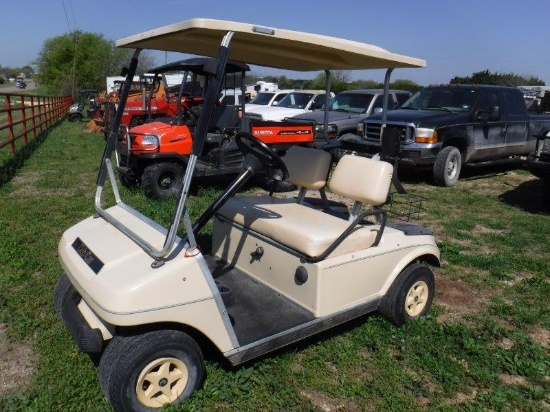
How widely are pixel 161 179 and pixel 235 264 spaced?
376 centimetres

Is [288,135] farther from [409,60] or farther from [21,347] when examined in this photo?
[21,347]

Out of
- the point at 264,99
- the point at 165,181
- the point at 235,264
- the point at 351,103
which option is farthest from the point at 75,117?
the point at 235,264

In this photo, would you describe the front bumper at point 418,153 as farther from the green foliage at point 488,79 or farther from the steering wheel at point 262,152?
the green foliage at point 488,79

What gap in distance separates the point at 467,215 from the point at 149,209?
4.37 metres

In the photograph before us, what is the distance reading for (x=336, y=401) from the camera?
2.74 meters

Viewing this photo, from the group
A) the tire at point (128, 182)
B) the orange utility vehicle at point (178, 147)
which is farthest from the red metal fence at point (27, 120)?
the orange utility vehicle at point (178, 147)

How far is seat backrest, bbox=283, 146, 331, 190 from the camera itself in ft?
12.8

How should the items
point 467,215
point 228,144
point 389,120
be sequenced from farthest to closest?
point 389,120 < point 228,144 < point 467,215

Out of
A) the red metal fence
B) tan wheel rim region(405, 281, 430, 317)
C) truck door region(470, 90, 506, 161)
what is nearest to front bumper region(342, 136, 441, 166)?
truck door region(470, 90, 506, 161)

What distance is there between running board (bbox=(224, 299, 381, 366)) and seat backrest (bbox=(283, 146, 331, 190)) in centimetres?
114

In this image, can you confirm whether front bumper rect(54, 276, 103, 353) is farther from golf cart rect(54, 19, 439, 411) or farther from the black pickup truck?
the black pickup truck

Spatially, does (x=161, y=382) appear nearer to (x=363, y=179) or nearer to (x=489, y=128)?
(x=363, y=179)

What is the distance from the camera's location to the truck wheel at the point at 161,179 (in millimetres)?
6906

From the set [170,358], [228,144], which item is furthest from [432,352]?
[228,144]
